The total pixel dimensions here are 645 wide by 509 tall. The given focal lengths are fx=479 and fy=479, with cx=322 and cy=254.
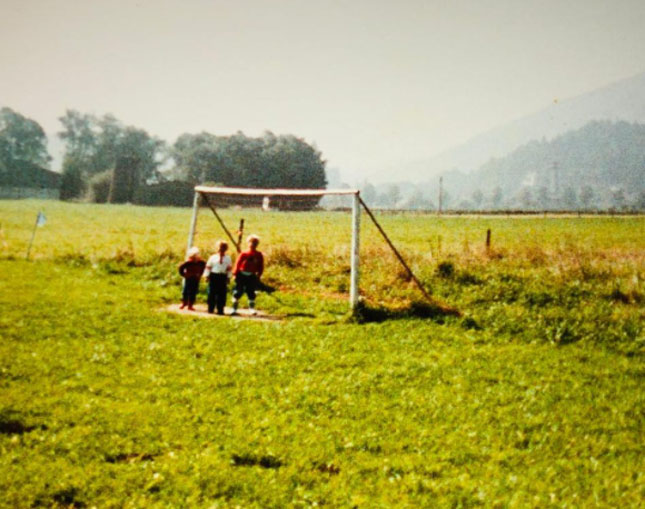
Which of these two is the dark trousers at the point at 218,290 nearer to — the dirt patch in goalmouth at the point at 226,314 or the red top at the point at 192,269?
the dirt patch in goalmouth at the point at 226,314

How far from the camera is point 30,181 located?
4338 inches

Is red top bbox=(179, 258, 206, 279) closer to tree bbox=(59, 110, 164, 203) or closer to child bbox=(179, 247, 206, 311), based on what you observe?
child bbox=(179, 247, 206, 311)

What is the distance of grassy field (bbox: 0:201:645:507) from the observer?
5.62 meters

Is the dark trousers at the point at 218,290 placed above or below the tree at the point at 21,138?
below

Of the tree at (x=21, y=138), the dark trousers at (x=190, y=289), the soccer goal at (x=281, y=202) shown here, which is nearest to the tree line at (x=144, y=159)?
the tree at (x=21, y=138)

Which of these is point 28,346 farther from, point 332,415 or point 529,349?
point 529,349

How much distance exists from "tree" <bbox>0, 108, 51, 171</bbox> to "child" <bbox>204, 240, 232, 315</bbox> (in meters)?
136

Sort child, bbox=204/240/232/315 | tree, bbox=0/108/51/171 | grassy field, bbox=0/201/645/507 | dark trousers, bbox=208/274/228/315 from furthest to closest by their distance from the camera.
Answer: tree, bbox=0/108/51/171, dark trousers, bbox=208/274/228/315, child, bbox=204/240/232/315, grassy field, bbox=0/201/645/507

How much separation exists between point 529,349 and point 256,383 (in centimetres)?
662

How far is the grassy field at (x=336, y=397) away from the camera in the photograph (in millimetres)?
5617

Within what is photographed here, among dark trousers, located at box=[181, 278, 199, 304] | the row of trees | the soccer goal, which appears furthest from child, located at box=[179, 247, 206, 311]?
the row of trees

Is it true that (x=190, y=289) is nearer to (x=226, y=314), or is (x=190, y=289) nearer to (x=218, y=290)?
(x=218, y=290)

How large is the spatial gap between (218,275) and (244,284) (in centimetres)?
88

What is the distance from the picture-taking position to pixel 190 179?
405 feet
